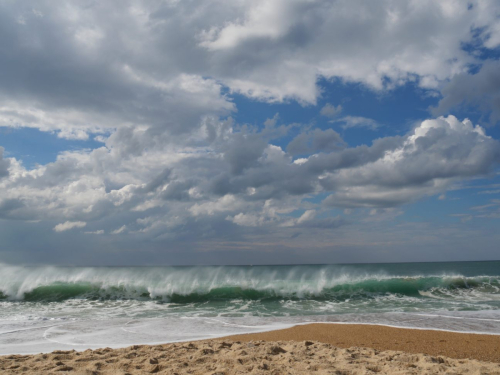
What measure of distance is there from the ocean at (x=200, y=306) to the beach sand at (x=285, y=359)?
1.54m

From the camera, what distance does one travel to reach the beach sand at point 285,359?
168 inches

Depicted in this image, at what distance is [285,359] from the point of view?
475 cm

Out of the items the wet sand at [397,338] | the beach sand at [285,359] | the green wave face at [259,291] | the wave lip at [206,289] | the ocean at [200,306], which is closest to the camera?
the beach sand at [285,359]

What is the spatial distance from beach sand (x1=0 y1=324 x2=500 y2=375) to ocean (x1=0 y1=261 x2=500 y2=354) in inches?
60.6

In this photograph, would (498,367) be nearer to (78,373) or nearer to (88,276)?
(78,373)

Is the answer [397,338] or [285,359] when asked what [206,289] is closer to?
[397,338]

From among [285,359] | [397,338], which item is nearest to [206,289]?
[397,338]

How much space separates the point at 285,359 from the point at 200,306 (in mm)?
10235

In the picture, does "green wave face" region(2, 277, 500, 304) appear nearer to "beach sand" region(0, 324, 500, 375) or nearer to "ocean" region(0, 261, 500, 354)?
"ocean" region(0, 261, 500, 354)

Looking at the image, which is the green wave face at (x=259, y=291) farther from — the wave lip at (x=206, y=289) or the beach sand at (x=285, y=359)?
the beach sand at (x=285, y=359)

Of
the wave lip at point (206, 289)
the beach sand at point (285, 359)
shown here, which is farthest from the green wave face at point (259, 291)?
the beach sand at point (285, 359)

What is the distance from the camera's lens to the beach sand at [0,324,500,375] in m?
4.27

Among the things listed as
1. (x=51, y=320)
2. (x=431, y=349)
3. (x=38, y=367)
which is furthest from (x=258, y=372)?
Answer: (x=51, y=320)

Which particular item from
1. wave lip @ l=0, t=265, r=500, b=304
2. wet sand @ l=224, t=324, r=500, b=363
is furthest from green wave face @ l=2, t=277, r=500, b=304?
wet sand @ l=224, t=324, r=500, b=363
